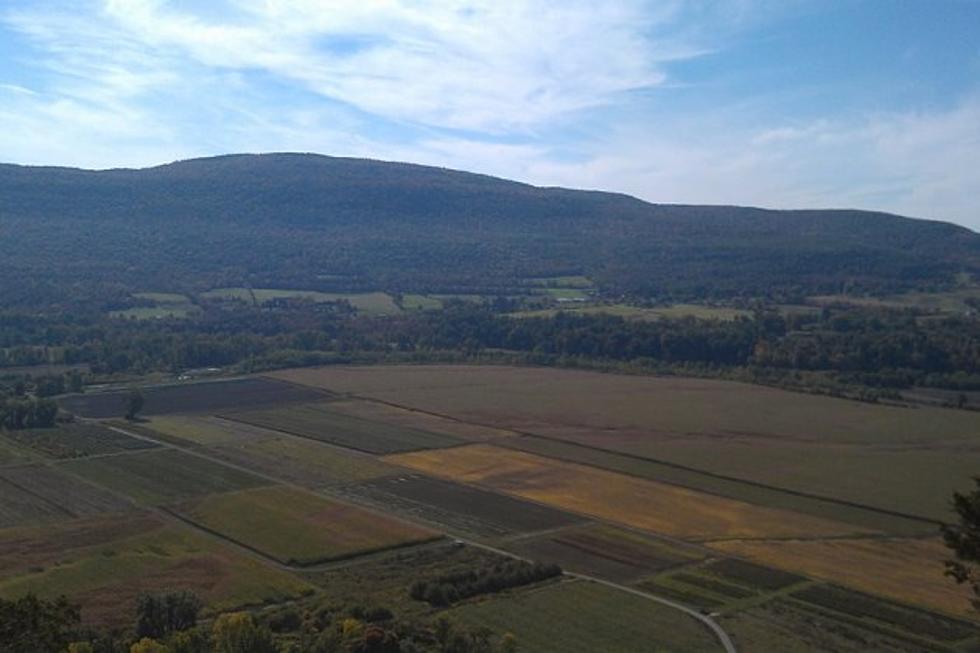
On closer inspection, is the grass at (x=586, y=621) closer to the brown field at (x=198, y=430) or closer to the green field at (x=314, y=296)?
the brown field at (x=198, y=430)

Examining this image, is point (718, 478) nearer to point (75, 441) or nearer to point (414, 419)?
point (414, 419)

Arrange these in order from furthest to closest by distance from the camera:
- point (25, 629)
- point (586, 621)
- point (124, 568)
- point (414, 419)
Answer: point (414, 419) < point (124, 568) < point (586, 621) < point (25, 629)

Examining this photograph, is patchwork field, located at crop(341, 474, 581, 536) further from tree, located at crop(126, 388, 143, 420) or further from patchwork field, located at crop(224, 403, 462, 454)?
tree, located at crop(126, 388, 143, 420)

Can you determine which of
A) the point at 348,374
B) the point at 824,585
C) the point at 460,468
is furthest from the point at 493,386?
the point at 824,585

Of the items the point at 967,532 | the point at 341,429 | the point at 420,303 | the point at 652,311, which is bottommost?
the point at 341,429

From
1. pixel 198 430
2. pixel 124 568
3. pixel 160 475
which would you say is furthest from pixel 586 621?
pixel 198 430

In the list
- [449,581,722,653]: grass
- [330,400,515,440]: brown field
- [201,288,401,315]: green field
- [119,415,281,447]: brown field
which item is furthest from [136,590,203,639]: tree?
[201,288,401,315]: green field
